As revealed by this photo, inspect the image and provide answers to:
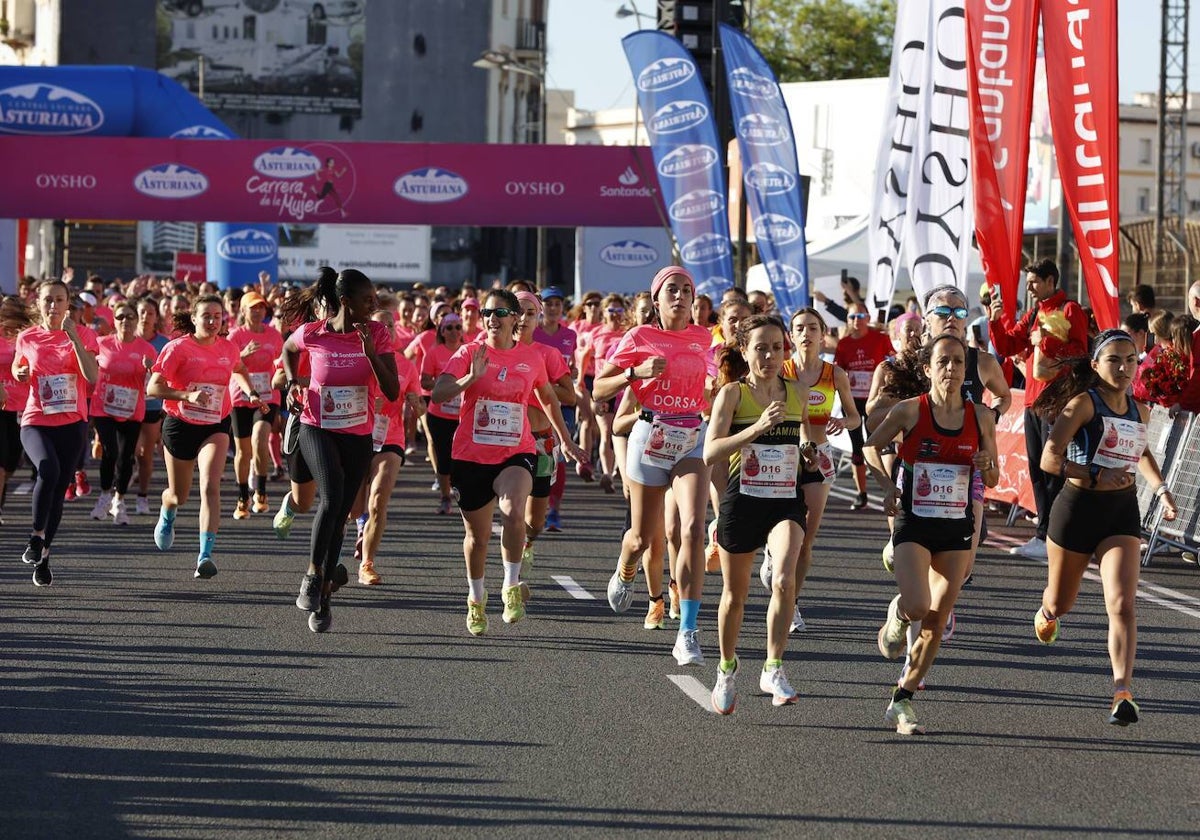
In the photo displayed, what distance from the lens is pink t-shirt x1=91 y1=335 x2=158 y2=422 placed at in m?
16.1

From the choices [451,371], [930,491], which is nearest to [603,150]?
[451,371]

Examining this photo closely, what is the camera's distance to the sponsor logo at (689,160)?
70.6ft

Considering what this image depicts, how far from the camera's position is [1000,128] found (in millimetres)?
14844

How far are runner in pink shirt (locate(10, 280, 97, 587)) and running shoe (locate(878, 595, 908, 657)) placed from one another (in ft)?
17.8

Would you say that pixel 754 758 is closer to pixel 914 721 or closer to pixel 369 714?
→ pixel 914 721

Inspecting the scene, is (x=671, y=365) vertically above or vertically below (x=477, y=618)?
above

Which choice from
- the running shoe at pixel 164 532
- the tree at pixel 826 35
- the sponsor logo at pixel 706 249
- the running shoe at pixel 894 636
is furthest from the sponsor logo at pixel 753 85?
the tree at pixel 826 35

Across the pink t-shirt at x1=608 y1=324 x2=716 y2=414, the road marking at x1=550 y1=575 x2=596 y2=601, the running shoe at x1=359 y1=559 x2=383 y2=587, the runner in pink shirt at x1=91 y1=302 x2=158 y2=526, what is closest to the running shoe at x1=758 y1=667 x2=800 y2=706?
the pink t-shirt at x1=608 y1=324 x2=716 y2=414

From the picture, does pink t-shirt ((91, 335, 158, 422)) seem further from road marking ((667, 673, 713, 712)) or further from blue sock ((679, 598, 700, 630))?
road marking ((667, 673, 713, 712))

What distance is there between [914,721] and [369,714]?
2265 millimetres

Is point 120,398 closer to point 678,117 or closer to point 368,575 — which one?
point 368,575

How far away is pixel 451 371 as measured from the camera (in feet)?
33.3

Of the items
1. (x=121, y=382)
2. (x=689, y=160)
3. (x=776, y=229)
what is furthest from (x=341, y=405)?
(x=689, y=160)

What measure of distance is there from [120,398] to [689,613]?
826 cm
